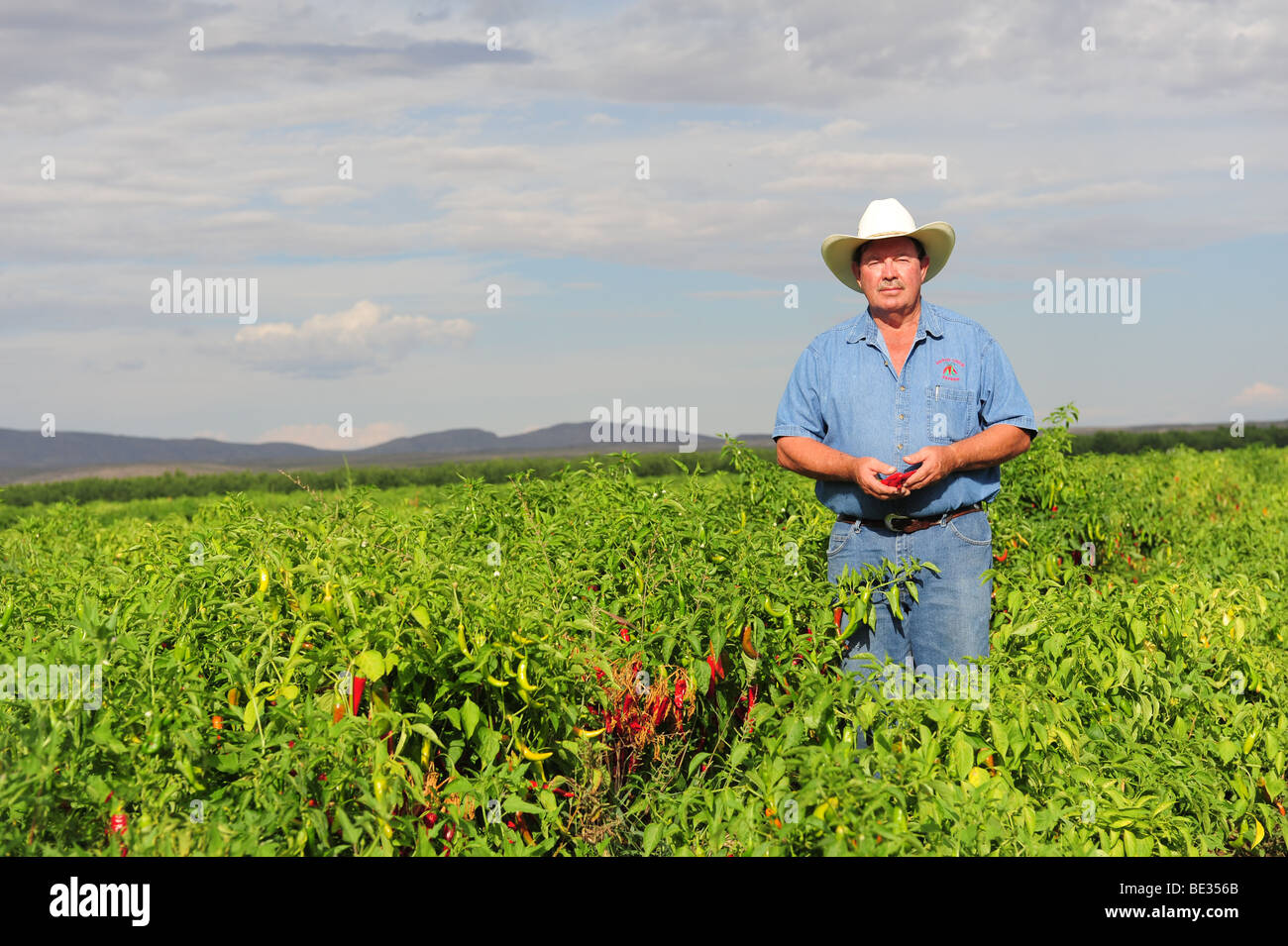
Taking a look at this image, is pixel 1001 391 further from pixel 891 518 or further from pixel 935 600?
pixel 935 600

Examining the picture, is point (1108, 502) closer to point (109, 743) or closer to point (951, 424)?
point (951, 424)

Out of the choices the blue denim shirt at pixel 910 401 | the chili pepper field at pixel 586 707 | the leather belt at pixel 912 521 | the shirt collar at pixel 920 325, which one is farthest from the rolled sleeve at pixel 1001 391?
the chili pepper field at pixel 586 707

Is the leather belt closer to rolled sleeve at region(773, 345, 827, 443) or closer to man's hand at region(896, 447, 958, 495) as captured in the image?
man's hand at region(896, 447, 958, 495)

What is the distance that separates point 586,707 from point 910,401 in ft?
5.25

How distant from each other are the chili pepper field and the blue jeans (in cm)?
9

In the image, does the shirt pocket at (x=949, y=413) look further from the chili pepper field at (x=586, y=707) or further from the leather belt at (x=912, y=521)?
the chili pepper field at (x=586, y=707)

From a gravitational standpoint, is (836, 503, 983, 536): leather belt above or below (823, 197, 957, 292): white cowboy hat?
below

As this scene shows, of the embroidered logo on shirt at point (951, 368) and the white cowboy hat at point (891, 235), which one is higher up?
the white cowboy hat at point (891, 235)

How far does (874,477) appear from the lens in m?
3.74

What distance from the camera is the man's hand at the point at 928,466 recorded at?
3.69 m

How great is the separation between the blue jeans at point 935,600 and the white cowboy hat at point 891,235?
Result: 1.00 metres

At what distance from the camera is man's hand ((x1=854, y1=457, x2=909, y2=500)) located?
3729 mm

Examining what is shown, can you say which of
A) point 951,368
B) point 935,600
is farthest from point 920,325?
point 935,600

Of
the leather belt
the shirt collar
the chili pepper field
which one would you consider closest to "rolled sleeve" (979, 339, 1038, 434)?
the shirt collar
